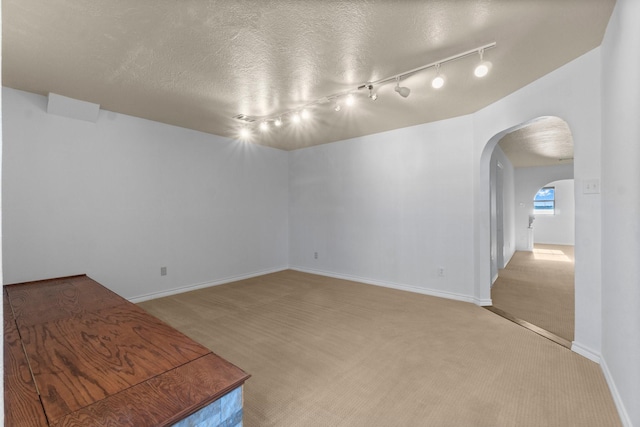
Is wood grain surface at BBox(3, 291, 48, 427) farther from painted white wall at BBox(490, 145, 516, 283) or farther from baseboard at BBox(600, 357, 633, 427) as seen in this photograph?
painted white wall at BBox(490, 145, 516, 283)

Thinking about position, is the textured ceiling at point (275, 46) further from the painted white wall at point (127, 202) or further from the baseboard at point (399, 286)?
the baseboard at point (399, 286)

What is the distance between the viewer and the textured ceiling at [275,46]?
195cm

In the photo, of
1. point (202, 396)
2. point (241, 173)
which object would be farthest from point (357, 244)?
point (202, 396)

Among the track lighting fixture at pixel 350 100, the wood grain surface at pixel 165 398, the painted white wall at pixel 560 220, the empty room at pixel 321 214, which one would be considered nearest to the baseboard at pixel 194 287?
the empty room at pixel 321 214

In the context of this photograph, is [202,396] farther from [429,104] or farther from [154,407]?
[429,104]

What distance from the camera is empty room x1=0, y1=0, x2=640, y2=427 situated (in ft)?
5.84

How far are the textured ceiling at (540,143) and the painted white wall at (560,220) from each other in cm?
264

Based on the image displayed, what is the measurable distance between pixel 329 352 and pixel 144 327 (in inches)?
57.2

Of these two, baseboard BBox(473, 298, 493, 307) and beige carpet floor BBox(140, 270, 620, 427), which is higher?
baseboard BBox(473, 298, 493, 307)

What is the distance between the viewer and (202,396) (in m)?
1.28

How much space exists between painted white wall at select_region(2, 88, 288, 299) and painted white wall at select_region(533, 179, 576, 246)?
9508 millimetres

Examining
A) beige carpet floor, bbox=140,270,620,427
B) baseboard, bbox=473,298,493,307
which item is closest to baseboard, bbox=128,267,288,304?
beige carpet floor, bbox=140,270,620,427

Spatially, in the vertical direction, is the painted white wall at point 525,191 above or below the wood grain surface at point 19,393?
above

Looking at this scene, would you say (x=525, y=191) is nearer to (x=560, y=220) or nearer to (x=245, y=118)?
(x=560, y=220)
